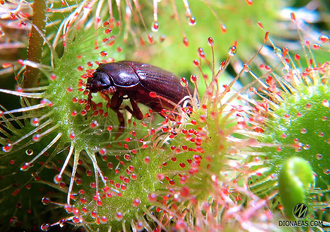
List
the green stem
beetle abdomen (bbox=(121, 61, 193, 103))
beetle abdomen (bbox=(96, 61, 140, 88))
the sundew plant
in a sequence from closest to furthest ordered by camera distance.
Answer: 1. the sundew plant
2. the green stem
3. beetle abdomen (bbox=(96, 61, 140, 88))
4. beetle abdomen (bbox=(121, 61, 193, 103))

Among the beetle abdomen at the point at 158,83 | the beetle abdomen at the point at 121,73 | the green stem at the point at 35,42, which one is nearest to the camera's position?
the green stem at the point at 35,42

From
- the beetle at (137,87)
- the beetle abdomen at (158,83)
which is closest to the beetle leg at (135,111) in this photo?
the beetle at (137,87)

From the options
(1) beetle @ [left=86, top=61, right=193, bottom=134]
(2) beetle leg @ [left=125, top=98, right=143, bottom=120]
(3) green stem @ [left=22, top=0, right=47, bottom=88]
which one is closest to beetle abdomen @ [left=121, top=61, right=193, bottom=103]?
(1) beetle @ [left=86, top=61, right=193, bottom=134]

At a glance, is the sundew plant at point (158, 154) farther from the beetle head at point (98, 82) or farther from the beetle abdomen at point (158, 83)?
the beetle abdomen at point (158, 83)

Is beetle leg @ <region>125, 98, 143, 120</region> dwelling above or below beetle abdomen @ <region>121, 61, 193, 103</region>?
below

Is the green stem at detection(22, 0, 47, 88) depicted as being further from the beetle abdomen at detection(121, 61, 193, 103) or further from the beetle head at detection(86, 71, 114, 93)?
the beetle abdomen at detection(121, 61, 193, 103)

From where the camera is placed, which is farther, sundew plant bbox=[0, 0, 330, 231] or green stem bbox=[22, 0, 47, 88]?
green stem bbox=[22, 0, 47, 88]

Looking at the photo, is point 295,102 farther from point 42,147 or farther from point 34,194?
point 34,194

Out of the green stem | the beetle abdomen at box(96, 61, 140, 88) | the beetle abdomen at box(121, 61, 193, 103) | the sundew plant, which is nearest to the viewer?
the sundew plant
